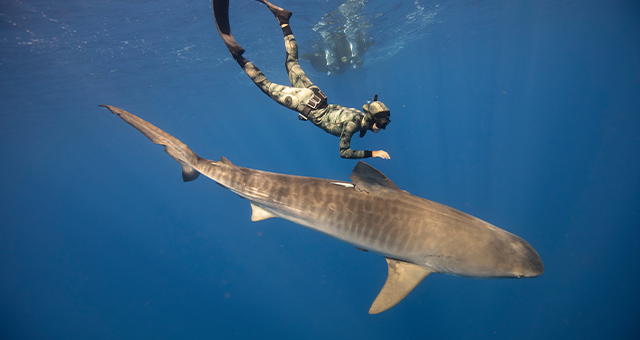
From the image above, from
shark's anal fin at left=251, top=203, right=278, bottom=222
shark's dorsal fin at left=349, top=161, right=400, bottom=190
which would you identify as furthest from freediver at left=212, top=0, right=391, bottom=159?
shark's anal fin at left=251, top=203, right=278, bottom=222

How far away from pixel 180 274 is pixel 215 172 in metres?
38.2

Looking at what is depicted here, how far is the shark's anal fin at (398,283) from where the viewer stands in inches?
136

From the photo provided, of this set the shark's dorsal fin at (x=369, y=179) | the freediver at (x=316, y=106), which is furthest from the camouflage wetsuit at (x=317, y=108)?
the shark's dorsal fin at (x=369, y=179)

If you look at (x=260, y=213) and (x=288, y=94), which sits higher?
(x=288, y=94)

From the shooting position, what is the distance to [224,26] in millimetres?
5324

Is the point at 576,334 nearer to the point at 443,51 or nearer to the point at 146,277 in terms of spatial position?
the point at 443,51

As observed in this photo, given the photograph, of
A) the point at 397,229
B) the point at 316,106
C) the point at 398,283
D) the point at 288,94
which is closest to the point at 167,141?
the point at 288,94

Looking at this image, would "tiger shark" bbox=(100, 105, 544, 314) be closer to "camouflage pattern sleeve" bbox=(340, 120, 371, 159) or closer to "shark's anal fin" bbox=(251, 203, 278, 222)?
"shark's anal fin" bbox=(251, 203, 278, 222)

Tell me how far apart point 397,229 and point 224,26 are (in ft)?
17.4

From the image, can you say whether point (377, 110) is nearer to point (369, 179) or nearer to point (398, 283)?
point (369, 179)

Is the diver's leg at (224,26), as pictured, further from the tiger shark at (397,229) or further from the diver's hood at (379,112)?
the diver's hood at (379,112)

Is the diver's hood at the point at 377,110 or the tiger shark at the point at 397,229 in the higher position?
the diver's hood at the point at 377,110

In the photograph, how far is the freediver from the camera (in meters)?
4.30

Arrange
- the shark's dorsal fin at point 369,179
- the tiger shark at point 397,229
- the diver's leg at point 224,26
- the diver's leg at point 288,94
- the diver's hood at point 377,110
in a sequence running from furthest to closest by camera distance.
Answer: the diver's leg at point 224,26 → the diver's leg at point 288,94 → the diver's hood at point 377,110 → the shark's dorsal fin at point 369,179 → the tiger shark at point 397,229
